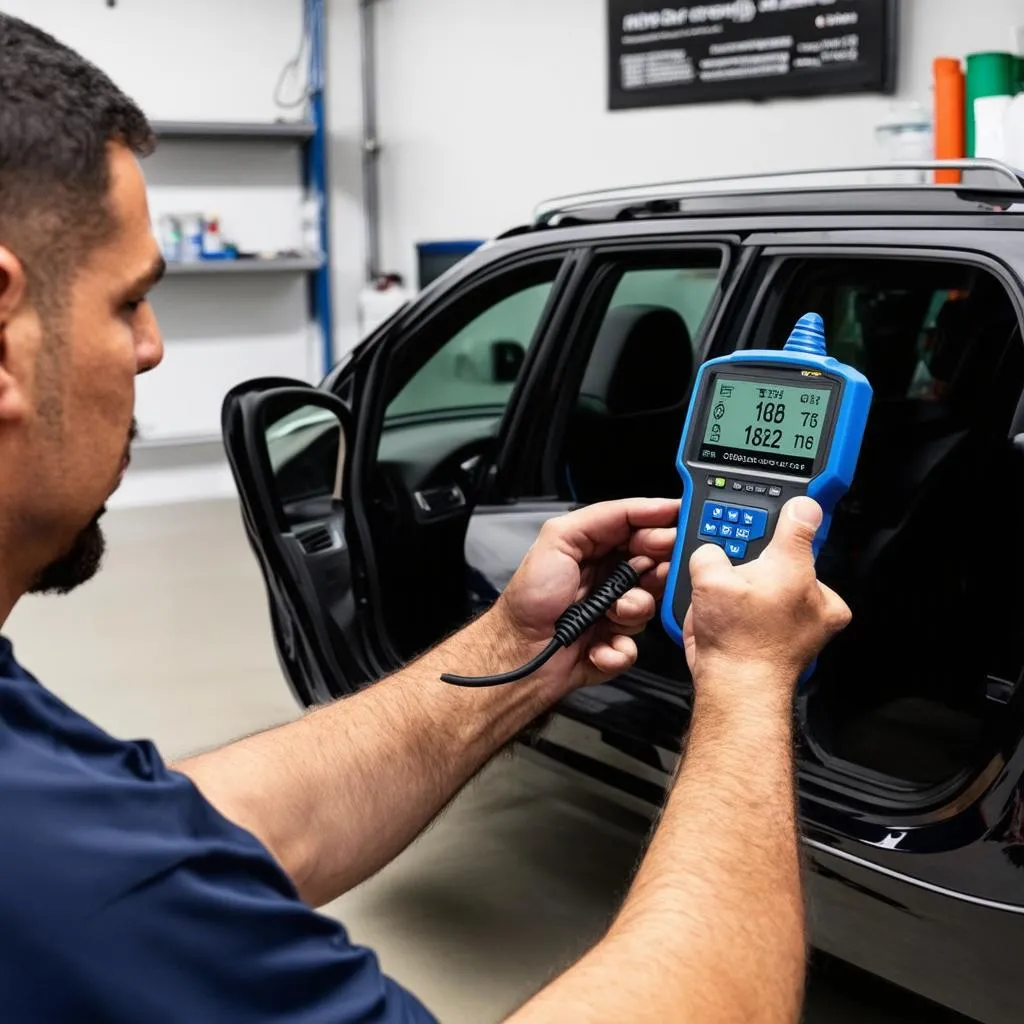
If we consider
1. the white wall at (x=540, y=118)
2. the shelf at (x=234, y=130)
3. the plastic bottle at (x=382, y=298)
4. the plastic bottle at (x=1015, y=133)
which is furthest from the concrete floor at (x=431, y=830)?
the shelf at (x=234, y=130)

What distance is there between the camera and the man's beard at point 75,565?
0.92 m

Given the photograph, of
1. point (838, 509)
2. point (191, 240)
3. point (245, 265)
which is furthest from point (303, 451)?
point (191, 240)

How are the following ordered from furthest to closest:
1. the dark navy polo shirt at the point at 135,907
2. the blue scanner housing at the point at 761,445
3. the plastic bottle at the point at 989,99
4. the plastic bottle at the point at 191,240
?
1. the plastic bottle at the point at 191,240
2. the plastic bottle at the point at 989,99
3. the blue scanner housing at the point at 761,445
4. the dark navy polo shirt at the point at 135,907

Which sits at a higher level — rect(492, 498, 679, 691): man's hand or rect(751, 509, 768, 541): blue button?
rect(751, 509, 768, 541): blue button

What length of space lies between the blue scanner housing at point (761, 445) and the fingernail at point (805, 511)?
0.10ft

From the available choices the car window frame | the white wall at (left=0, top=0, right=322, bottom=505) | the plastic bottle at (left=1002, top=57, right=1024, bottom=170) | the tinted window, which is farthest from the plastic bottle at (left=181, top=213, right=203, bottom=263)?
the plastic bottle at (left=1002, top=57, right=1024, bottom=170)

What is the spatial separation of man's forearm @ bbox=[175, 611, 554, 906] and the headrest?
99 cm

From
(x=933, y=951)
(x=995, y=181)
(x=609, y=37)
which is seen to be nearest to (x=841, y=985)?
(x=933, y=951)

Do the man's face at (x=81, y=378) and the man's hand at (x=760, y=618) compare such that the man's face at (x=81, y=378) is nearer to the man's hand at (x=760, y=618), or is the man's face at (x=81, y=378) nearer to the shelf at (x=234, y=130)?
the man's hand at (x=760, y=618)

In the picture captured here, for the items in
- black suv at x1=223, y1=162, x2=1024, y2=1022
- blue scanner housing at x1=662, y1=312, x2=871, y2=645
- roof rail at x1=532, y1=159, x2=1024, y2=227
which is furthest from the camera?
roof rail at x1=532, y1=159, x2=1024, y2=227

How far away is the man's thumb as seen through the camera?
1.08m

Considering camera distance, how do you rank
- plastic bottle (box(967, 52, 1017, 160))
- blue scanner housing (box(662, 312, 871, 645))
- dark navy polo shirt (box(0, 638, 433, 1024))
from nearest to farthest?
dark navy polo shirt (box(0, 638, 433, 1024)), blue scanner housing (box(662, 312, 871, 645)), plastic bottle (box(967, 52, 1017, 160))

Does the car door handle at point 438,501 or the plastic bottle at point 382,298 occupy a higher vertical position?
the plastic bottle at point 382,298

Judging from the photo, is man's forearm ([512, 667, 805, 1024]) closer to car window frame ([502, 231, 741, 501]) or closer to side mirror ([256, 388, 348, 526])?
car window frame ([502, 231, 741, 501])
